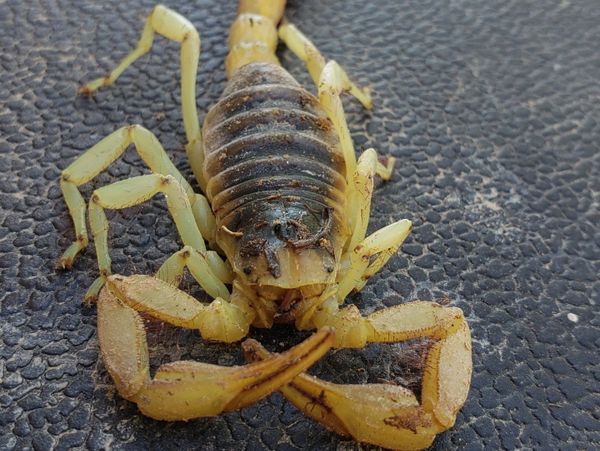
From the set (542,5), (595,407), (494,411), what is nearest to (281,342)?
(494,411)

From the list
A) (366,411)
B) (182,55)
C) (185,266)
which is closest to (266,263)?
(185,266)

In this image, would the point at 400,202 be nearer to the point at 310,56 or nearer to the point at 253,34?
the point at 310,56

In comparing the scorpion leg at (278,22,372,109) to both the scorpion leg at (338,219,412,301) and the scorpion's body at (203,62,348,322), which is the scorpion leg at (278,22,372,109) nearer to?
the scorpion's body at (203,62,348,322)

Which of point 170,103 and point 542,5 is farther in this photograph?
point 542,5

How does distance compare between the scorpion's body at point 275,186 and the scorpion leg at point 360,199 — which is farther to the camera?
the scorpion leg at point 360,199

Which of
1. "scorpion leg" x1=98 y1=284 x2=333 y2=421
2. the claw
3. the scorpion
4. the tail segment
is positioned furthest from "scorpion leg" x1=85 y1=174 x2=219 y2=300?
the tail segment

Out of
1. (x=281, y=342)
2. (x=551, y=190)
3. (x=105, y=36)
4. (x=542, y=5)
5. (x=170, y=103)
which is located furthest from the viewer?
(x=542, y=5)

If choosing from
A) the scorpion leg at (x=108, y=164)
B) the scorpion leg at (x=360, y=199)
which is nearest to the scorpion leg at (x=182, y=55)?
the scorpion leg at (x=108, y=164)

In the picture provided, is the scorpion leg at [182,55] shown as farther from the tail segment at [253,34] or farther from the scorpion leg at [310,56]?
the scorpion leg at [310,56]

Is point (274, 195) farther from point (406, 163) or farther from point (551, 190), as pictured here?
point (551, 190)
